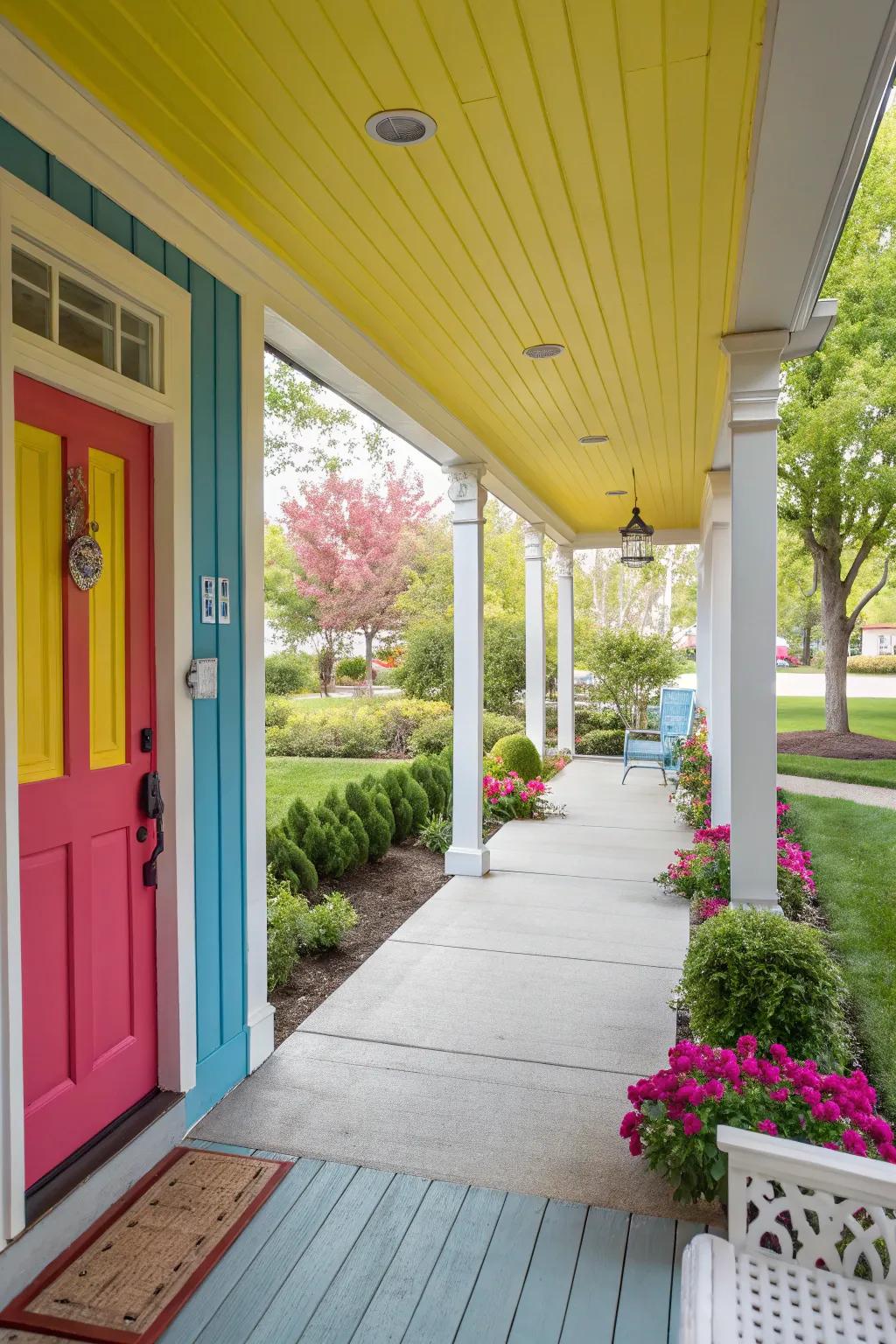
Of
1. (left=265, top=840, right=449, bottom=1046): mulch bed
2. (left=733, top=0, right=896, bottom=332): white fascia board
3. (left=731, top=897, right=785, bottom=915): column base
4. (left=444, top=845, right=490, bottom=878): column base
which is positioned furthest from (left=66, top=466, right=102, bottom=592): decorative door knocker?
(left=444, top=845, right=490, bottom=878): column base

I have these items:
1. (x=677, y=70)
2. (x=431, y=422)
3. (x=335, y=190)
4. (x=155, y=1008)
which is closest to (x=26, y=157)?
(x=335, y=190)

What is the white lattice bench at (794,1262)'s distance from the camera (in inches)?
56.5

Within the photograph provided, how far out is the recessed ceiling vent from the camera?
223cm

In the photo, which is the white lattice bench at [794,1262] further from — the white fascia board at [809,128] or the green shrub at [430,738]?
the green shrub at [430,738]

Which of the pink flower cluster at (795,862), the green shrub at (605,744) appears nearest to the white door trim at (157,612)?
the pink flower cluster at (795,862)

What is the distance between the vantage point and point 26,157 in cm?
202

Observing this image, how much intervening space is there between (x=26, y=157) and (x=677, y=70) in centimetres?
151

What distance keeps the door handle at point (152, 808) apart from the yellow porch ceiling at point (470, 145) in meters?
1.74

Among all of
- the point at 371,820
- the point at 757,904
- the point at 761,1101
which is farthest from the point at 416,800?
the point at 761,1101

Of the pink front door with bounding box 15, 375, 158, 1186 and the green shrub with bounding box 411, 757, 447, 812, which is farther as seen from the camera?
the green shrub with bounding box 411, 757, 447, 812

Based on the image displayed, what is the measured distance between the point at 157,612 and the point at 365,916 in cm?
290

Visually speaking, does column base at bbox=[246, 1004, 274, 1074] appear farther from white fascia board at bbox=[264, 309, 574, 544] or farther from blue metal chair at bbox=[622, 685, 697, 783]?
blue metal chair at bbox=[622, 685, 697, 783]

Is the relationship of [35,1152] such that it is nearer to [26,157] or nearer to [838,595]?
[26,157]

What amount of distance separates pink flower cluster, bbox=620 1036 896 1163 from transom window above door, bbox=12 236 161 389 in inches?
96.6
